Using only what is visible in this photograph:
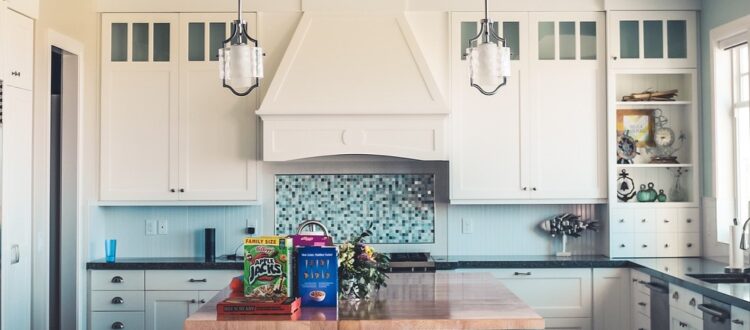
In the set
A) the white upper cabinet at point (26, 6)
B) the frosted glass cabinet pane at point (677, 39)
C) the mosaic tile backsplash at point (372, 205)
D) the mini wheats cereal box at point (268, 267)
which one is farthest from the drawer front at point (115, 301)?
the frosted glass cabinet pane at point (677, 39)

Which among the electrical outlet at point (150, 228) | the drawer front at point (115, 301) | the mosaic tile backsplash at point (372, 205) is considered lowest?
the drawer front at point (115, 301)

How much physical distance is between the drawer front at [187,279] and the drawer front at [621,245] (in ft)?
8.22

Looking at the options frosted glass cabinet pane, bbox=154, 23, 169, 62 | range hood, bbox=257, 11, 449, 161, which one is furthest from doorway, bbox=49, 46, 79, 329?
range hood, bbox=257, 11, 449, 161

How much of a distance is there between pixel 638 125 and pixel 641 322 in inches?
54.4

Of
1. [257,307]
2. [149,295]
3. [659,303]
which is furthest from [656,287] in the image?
[149,295]

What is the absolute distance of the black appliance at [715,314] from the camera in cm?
388

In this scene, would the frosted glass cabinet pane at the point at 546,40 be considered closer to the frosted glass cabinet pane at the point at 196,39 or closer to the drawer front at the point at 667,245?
the drawer front at the point at 667,245

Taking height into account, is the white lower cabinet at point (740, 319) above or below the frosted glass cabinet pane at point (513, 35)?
below

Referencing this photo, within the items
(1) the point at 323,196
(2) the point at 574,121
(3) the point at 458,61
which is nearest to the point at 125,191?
(1) the point at 323,196

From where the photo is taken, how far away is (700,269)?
4809 mm

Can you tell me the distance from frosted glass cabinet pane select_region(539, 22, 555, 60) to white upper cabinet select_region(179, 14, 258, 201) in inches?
77.6

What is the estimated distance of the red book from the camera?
10.3 feet

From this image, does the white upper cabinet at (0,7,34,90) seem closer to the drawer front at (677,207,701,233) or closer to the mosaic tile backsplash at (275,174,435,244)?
the mosaic tile backsplash at (275,174,435,244)

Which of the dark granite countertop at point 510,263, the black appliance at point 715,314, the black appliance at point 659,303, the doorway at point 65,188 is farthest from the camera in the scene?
the doorway at point 65,188
